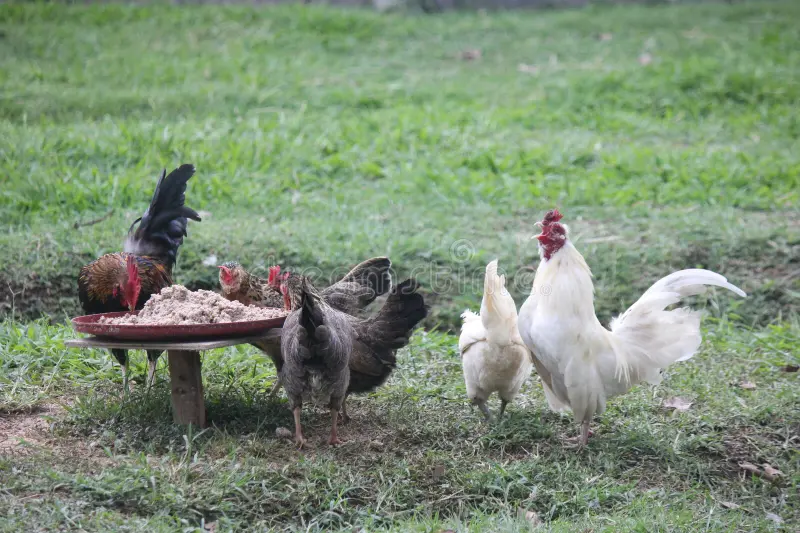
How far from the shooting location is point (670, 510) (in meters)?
4.09

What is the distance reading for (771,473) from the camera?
177 inches

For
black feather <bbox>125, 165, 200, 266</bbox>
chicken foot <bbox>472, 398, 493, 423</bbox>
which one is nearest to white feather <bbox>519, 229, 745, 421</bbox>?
chicken foot <bbox>472, 398, 493, 423</bbox>

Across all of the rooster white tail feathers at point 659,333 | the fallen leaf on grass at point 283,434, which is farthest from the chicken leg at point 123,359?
the rooster white tail feathers at point 659,333

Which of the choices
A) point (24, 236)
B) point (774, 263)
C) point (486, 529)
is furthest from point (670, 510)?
point (24, 236)

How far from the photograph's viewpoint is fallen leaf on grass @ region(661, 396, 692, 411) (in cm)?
527

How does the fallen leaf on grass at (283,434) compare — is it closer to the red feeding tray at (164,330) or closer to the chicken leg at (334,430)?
the chicken leg at (334,430)

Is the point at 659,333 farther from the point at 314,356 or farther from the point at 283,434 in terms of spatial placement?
the point at 283,434

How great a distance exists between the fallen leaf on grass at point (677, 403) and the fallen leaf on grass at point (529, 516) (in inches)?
64.3

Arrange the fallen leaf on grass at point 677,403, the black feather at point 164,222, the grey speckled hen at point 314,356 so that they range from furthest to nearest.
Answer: the black feather at point 164,222
the fallen leaf on grass at point 677,403
the grey speckled hen at point 314,356

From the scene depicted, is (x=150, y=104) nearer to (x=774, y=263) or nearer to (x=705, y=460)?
(x=774, y=263)

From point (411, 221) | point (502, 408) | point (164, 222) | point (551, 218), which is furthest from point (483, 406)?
point (411, 221)

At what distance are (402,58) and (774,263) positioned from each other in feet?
22.6

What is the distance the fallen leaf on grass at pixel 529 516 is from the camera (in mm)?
3934

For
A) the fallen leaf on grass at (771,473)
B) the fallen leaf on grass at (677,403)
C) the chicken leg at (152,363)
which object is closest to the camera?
the fallen leaf on grass at (771,473)
